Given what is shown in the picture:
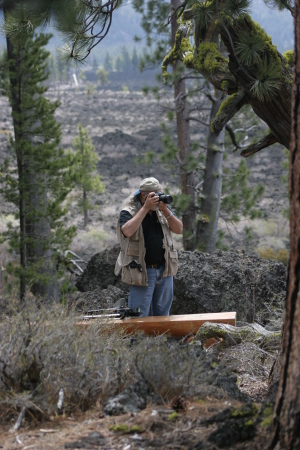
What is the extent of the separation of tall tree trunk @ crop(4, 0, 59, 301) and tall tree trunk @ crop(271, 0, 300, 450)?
320 inches

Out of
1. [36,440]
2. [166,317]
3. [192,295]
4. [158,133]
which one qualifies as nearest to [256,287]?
[192,295]

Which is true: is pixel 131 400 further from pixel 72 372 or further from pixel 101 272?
pixel 101 272

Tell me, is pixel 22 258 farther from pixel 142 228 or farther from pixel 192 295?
pixel 142 228

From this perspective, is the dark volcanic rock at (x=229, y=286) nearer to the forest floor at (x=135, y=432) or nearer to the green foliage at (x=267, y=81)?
the green foliage at (x=267, y=81)

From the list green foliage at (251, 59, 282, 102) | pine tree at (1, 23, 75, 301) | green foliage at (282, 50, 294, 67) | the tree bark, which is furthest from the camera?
pine tree at (1, 23, 75, 301)

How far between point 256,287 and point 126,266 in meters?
2.56

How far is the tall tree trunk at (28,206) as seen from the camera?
1075 centimetres

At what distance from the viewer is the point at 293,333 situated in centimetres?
284

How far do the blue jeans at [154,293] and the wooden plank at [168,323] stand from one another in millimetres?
162

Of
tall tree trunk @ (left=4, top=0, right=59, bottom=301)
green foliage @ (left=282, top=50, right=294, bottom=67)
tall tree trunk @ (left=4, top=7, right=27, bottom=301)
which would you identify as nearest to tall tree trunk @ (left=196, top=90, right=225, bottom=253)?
tall tree trunk @ (left=4, top=0, right=59, bottom=301)

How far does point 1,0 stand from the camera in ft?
22.0

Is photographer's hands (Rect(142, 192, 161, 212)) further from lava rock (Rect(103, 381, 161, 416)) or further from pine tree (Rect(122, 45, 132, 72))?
pine tree (Rect(122, 45, 132, 72))

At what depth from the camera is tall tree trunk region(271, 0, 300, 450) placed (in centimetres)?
270

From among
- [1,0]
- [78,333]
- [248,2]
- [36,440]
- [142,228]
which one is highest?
[1,0]
